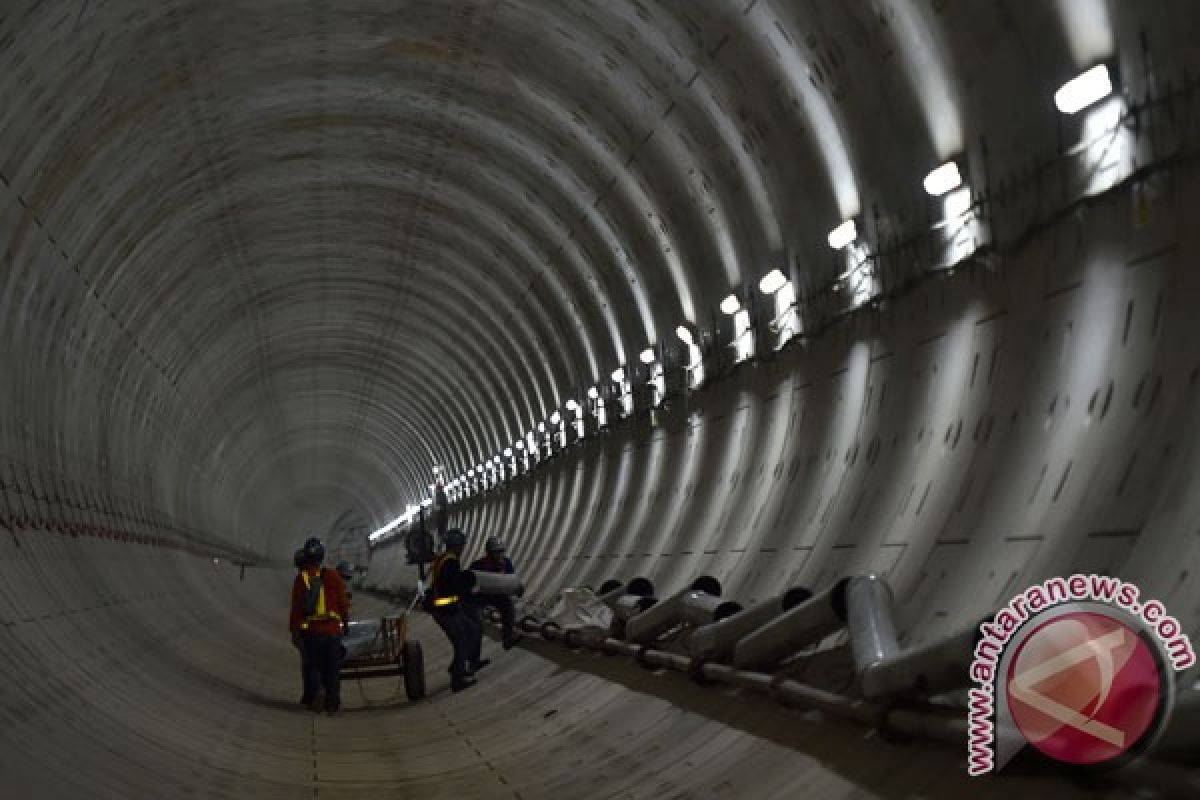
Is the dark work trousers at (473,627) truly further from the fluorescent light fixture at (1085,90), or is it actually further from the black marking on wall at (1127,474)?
the black marking on wall at (1127,474)

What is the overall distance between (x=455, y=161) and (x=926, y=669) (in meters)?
14.9

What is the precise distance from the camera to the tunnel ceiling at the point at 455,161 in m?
10.5

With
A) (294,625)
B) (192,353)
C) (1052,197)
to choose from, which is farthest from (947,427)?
(192,353)

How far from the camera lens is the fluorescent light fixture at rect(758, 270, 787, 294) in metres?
13.9

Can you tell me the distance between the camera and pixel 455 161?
20781mm

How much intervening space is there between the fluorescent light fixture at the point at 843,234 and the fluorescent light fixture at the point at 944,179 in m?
1.78

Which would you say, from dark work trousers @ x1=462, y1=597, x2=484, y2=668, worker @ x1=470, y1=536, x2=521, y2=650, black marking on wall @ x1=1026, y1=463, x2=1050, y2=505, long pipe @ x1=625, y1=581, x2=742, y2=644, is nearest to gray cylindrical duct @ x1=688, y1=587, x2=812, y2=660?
long pipe @ x1=625, y1=581, x2=742, y2=644

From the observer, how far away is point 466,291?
27.3 metres

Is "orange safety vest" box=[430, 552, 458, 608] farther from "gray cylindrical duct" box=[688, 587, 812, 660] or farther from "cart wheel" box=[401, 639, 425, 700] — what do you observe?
"gray cylindrical duct" box=[688, 587, 812, 660]

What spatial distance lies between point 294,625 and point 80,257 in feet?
12.6

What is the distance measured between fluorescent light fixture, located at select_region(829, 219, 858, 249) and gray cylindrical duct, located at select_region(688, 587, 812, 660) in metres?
2.96

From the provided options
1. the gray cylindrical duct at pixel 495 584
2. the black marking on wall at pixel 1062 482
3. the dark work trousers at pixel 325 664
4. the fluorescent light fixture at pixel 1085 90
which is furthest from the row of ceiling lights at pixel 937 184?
the dark work trousers at pixel 325 664

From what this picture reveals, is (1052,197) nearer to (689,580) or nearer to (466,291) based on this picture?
(689,580)

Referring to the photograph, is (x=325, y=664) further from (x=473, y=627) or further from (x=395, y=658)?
(x=473, y=627)
